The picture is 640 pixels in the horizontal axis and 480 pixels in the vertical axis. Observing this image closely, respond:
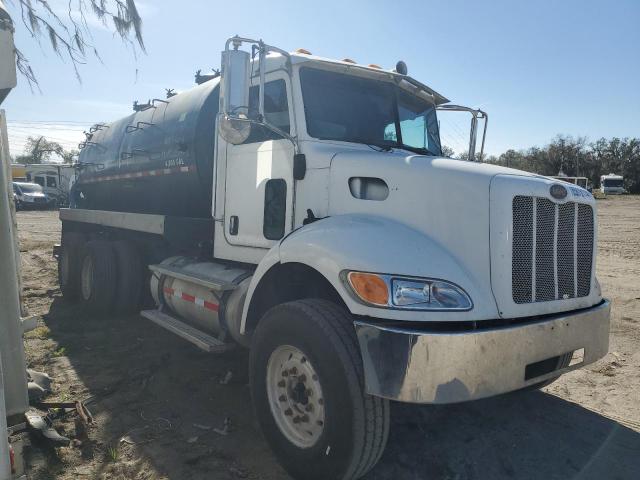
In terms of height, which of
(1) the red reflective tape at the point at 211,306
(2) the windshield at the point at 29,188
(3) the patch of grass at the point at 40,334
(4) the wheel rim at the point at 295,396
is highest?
(2) the windshield at the point at 29,188

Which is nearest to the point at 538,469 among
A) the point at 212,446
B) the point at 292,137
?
the point at 212,446

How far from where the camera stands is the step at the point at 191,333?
4.30 m

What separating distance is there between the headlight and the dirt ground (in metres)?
1.20

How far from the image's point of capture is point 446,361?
252 cm

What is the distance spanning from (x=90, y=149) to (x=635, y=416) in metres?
8.38

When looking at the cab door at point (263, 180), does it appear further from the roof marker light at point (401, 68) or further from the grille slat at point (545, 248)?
the grille slat at point (545, 248)

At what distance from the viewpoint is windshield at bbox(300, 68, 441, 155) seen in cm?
398

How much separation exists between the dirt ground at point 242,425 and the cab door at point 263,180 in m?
1.42

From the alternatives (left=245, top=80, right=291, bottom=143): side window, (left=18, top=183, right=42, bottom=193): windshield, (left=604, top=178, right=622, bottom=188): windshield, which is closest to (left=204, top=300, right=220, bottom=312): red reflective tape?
(left=245, top=80, right=291, bottom=143): side window

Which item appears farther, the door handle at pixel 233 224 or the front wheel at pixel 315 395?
the door handle at pixel 233 224

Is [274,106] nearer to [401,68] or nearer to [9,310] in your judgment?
[401,68]

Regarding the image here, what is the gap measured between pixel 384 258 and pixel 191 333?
8.71 ft

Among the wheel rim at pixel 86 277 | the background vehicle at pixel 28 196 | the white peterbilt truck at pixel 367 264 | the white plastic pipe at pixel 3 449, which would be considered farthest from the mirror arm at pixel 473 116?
the background vehicle at pixel 28 196

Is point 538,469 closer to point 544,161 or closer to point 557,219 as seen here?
point 557,219
